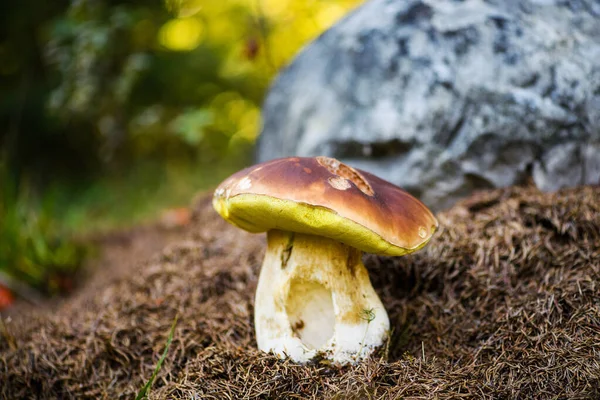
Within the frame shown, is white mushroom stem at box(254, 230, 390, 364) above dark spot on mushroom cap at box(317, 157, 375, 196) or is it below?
below

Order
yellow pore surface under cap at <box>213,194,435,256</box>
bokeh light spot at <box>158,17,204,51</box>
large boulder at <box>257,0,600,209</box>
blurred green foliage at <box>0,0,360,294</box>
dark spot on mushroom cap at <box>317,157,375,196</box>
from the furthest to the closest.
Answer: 1. bokeh light spot at <box>158,17,204,51</box>
2. blurred green foliage at <box>0,0,360,294</box>
3. large boulder at <box>257,0,600,209</box>
4. dark spot on mushroom cap at <box>317,157,375,196</box>
5. yellow pore surface under cap at <box>213,194,435,256</box>

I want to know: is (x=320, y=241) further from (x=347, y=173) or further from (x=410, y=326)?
(x=410, y=326)

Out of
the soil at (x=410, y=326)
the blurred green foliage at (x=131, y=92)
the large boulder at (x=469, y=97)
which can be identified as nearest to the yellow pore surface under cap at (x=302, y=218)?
the soil at (x=410, y=326)

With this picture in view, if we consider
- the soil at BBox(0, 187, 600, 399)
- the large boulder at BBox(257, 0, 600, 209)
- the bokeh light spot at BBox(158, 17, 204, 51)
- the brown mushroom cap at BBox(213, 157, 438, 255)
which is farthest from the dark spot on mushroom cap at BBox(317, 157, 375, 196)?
the bokeh light spot at BBox(158, 17, 204, 51)

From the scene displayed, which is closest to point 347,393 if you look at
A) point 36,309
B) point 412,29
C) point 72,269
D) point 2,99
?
point 412,29

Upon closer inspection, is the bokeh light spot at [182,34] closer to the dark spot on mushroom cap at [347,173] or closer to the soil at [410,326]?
the soil at [410,326]

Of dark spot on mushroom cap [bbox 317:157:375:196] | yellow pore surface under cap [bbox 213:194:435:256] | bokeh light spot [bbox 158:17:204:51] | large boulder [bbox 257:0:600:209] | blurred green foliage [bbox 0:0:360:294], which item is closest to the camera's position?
yellow pore surface under cap [bbox 213:194:435:256]

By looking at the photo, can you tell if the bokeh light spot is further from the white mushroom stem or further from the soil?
the white mushroom stem

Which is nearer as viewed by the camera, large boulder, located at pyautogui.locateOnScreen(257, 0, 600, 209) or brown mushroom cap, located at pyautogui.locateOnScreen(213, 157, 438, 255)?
brown mushroom cap, located at pyautogui.locateOnScreen(213, 157, 438, 255)
